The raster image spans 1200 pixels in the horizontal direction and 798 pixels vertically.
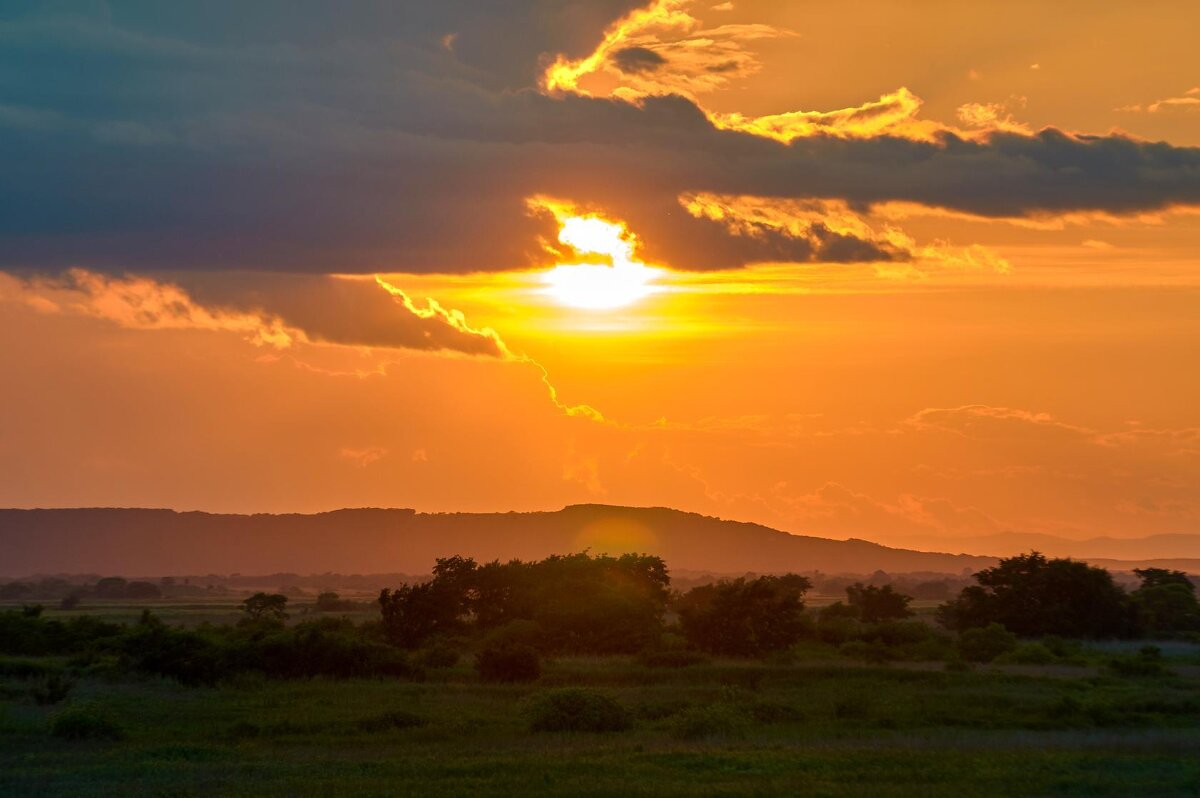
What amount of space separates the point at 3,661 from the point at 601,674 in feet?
74.6

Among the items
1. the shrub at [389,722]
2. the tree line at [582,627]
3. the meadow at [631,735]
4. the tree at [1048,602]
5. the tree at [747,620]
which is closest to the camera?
the meadow at [631,735]

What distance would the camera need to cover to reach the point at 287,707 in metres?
42.8

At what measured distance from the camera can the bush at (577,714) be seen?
125 feet

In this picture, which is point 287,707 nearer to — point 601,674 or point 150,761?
point 150,761

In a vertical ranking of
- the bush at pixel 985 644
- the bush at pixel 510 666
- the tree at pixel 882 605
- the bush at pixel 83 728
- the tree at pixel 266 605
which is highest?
the tree at pixel 882 605

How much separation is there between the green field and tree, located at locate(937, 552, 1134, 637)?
29594 mm

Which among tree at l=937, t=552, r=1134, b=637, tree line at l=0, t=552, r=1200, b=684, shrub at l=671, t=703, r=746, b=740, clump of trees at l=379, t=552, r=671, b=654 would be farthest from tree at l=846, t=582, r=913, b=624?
shrub at l=671, t=703, r=746, b=740

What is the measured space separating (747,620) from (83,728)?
38.3 meters

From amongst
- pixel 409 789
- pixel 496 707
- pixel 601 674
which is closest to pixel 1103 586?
pixel 601 674

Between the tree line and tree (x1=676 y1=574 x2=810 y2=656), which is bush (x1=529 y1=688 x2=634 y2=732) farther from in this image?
tree (x1=676 y1=574 x2=810 y2=656)

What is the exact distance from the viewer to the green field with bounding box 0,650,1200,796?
2816 centimetres

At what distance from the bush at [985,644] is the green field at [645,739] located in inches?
525

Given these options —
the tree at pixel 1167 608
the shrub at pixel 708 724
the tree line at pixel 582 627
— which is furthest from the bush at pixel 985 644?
the shrub at pixel 708 724

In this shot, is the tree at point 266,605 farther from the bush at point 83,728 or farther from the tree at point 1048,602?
the bush at point 83,728
